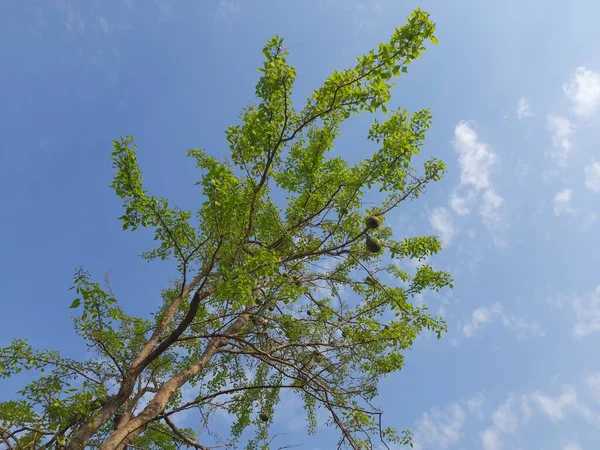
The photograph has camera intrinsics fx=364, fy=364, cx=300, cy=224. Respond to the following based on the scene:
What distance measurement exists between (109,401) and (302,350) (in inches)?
113

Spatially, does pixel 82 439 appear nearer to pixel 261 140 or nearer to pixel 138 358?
pixel 138 358

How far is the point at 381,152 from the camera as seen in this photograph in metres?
5.85

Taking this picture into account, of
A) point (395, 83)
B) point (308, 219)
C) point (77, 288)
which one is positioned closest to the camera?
point (77, 288)

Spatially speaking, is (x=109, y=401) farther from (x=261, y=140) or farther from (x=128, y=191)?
(x=261, y=140)

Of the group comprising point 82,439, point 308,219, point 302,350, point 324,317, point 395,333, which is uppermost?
point 308,219

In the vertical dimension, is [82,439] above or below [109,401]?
below

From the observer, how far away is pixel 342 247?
6.09m

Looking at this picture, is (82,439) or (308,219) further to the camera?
(308,219)

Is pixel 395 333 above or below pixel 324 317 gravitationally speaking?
below

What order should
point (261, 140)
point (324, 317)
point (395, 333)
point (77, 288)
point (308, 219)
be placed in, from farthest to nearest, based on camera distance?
point (324, 317) < point (308, 219) < point (395, 333) < point (261, 140) < point (77, 288)

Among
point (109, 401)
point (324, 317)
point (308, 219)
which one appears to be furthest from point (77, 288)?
point (324, 317)

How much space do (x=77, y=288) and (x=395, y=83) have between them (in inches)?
169

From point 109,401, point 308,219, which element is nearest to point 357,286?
point 308,219

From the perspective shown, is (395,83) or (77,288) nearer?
(77,288)
